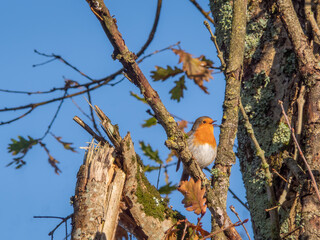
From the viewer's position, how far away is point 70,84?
505 centimetres

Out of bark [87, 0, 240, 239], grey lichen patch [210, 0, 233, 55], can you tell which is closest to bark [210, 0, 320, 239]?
grey lichen patch [210, 0, 233, 55]

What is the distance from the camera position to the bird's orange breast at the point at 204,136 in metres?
5.03

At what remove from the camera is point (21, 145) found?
5039 mm

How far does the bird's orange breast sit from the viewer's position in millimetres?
5027

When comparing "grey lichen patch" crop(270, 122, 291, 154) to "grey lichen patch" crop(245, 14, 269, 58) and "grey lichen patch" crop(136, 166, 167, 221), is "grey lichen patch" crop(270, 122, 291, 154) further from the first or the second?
"grey lichen patch" crop(136, 166, 167, 221)

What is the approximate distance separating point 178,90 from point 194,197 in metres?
2.98

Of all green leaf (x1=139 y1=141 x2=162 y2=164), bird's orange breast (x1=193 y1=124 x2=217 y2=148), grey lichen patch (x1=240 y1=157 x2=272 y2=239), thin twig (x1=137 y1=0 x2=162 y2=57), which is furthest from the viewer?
bird's orange breast (x1=193 y1=124 x2=217 y2=148)

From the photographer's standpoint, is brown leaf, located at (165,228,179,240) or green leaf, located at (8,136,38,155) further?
green leaf, located at (8,136,38,155)

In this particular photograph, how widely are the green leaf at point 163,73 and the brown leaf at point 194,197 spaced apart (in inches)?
95.4

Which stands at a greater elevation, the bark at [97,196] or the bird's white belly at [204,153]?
the bird's white belly at [204,153]

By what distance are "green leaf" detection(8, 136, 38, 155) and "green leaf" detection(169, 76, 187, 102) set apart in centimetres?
183

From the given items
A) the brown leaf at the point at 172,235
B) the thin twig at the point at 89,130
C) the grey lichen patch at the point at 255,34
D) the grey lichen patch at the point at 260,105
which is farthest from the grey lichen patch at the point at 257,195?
the thin twig at the point at 89,130

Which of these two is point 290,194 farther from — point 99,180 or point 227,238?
point 99,180

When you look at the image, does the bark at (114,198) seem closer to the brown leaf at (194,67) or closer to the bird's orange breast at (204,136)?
the brown leaf at (194,67)
